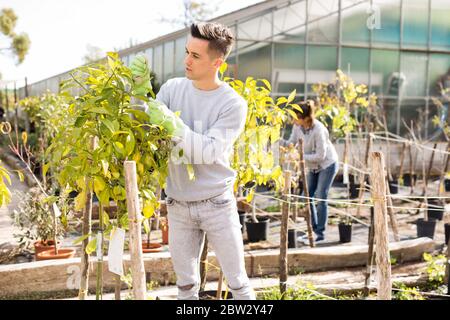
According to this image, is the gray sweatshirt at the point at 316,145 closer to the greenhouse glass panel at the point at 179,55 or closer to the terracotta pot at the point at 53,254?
the terracotta pot at the point at 53,254

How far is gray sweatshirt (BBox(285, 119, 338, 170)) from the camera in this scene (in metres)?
4.31

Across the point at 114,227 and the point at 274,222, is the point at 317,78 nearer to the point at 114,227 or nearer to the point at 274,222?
the point at 274,222

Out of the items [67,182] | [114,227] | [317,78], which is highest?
[317,78]

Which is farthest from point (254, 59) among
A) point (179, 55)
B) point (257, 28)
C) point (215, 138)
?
point (215, 138)

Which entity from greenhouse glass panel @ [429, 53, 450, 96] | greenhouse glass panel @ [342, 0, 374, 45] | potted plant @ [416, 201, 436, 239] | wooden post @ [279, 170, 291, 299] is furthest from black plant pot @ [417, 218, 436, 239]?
greenhouse glass panel @ [429, 53, 450, 96]

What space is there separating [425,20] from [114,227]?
9212 millimetres

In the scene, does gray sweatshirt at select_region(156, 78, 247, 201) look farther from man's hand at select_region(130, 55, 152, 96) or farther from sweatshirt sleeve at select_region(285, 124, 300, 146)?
sweatshirt sleeve at select_region(285, 124, 300, 146)

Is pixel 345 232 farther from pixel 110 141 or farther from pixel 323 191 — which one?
pixel 110 141

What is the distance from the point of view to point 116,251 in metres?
1.76

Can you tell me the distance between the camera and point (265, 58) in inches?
326

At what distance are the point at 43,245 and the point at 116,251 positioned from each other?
222 centimetres
